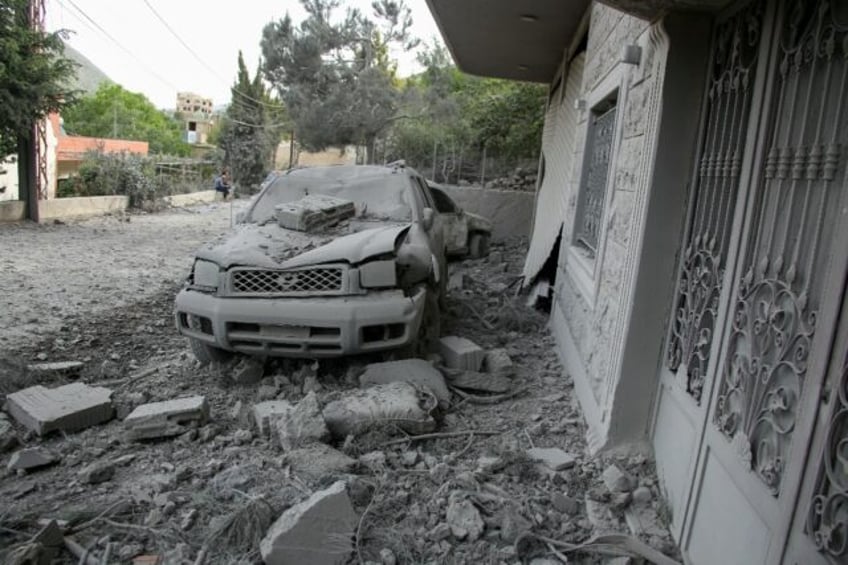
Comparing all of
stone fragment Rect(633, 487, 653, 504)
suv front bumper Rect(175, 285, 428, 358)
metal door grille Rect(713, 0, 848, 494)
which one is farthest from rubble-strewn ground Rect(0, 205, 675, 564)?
metal door grille Rect(713, 0, 848, 494)

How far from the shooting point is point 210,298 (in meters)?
4.58

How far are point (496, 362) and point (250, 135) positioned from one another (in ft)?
109

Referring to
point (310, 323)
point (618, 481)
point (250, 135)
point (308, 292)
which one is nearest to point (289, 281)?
point (308, 292)

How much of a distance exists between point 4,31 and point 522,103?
40.7ft

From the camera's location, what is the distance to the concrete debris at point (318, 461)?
3256 mm

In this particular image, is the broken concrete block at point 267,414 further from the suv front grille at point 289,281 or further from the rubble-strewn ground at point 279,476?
the suv front grille at point 289,281

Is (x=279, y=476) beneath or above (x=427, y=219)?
beneath

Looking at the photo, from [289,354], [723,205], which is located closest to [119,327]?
[289,354]

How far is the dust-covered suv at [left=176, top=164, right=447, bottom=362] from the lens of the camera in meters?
4.39

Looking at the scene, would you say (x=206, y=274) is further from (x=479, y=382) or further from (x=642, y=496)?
(x=642, y=496)

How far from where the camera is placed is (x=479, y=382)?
4809mm

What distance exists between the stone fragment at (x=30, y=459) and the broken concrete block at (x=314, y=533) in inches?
64.9

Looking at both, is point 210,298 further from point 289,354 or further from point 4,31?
point 4,31

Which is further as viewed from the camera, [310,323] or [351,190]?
[351,190]
